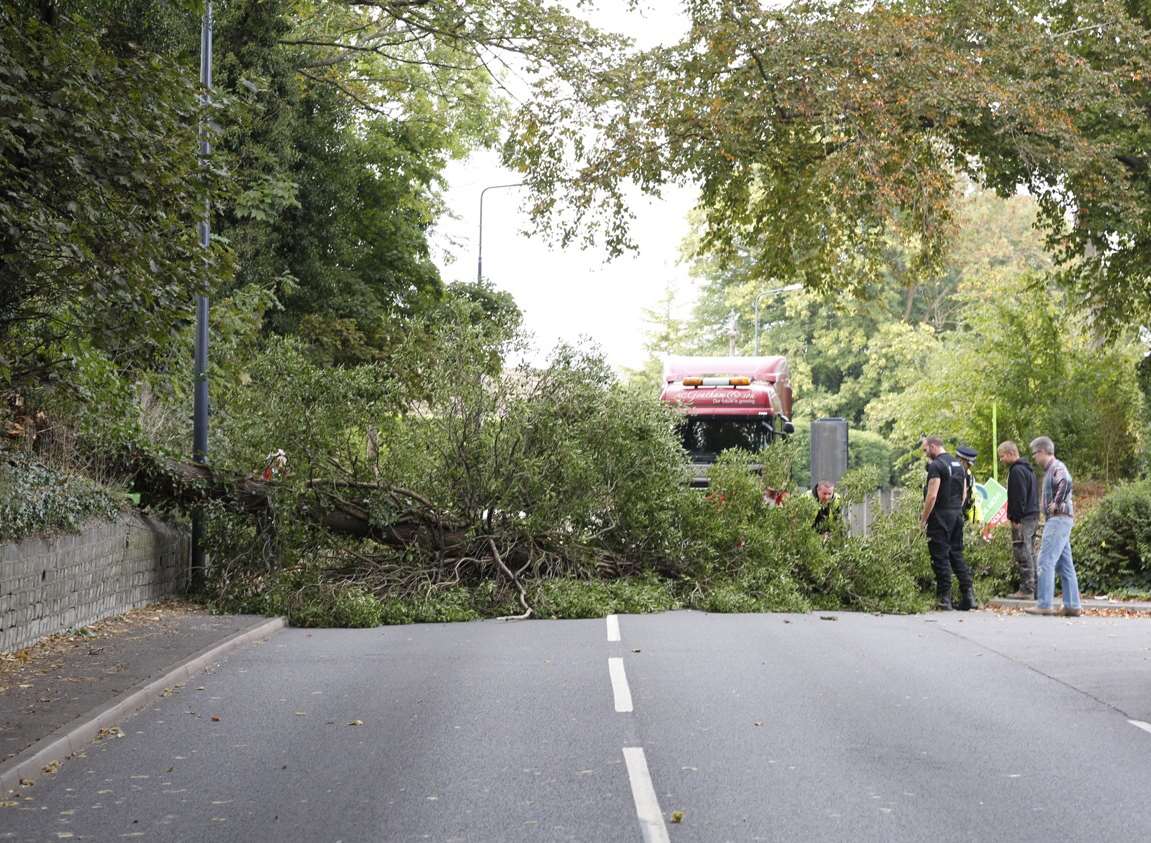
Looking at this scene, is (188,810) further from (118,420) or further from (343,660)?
(118,420)

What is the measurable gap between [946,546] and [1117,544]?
3.02 metres

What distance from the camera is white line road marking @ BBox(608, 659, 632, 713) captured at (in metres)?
9.24

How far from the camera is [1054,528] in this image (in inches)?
634

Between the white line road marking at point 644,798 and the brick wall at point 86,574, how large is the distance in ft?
20.4

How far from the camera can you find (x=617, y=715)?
29.1 feet

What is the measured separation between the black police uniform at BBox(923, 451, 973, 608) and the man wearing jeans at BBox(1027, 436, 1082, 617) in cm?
112

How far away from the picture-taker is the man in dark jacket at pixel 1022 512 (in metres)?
17.5

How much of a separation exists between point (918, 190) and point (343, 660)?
408 inches

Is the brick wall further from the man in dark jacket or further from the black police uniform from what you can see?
the man in dark jacket

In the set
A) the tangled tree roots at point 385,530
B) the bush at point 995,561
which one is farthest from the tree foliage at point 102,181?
the bush at point 995,561

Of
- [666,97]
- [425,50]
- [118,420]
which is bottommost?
[118,420]

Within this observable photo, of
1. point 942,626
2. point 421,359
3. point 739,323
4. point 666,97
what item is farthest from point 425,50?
point 739,323

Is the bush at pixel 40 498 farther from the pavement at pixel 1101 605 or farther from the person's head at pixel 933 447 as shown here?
the pavement at pixel 1101 605

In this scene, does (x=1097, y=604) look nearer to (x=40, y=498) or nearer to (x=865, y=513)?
(x=865, y=513)
